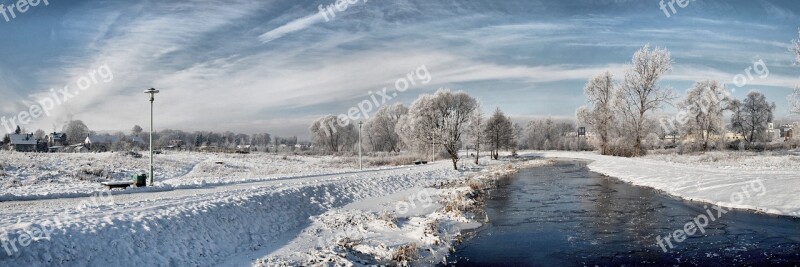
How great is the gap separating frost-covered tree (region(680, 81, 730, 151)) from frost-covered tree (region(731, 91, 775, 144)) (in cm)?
1228

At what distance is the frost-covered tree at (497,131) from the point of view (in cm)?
7388

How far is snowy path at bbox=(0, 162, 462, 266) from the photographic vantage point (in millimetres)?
9148

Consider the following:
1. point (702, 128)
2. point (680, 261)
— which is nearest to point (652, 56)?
point (702, 128)

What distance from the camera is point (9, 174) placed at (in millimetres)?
27953

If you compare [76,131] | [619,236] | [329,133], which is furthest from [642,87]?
[76,131]

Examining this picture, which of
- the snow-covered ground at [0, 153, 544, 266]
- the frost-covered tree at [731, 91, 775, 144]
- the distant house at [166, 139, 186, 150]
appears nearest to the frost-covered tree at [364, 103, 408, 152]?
the distant house at [166, 139, 186, 150]

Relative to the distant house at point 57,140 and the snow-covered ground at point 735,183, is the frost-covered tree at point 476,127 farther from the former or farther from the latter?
the distant house at point 57,140

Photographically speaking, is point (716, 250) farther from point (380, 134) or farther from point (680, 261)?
point (380, 134)

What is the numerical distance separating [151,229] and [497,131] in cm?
6681

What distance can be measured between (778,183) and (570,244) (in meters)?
14.2

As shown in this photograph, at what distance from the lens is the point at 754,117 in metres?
80.3

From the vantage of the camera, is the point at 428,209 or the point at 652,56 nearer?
the point at 428,209

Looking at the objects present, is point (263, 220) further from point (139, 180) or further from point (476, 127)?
point (476, 127)

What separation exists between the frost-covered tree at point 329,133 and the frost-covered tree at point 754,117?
83.4 metres
